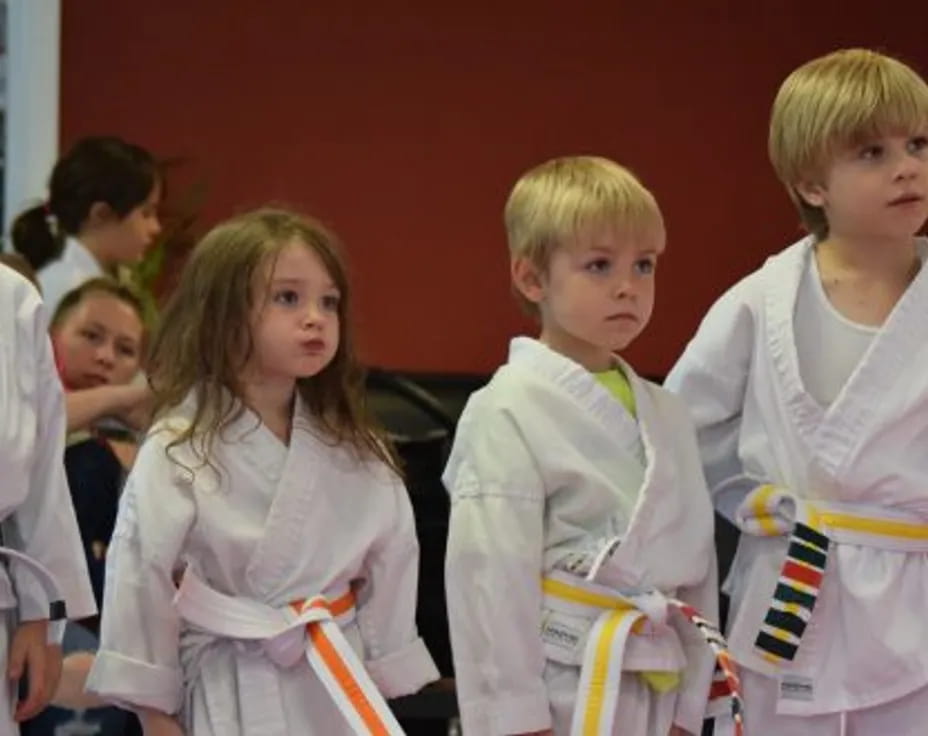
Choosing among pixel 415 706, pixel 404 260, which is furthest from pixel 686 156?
pixel 415 706

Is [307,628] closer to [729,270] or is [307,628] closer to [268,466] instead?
[268,466]

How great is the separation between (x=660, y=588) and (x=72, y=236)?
7.07 ft

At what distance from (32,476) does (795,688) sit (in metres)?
0.99

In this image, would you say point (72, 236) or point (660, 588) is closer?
point (660, 588)

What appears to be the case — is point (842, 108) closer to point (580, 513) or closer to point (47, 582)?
point (580, 513)

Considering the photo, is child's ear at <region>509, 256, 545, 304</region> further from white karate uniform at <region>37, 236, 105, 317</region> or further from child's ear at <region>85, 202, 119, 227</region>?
child's ear at <region>85, 202, 119, 227</region>

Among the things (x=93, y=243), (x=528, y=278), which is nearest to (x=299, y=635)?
(x=528, y=278)

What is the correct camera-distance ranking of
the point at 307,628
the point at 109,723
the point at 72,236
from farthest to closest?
1. the point at 72,236
2. the point at 109,723
3. the point at 307,628

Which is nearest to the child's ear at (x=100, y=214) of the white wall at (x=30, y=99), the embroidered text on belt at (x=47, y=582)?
the white wall at (x=30, y=99)

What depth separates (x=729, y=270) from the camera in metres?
5.49

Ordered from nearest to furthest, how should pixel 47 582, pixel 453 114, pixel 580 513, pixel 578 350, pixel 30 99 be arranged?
pixel 47 582, pixel 580 513, pixel 578 350, pixel 30 99, pixel 453 114

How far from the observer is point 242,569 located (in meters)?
2.61

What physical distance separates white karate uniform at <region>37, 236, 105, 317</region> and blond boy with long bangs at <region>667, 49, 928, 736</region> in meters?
1.82

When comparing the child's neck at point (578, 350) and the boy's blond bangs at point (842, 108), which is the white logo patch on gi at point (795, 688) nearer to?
the child's neck at point (578, 350)
